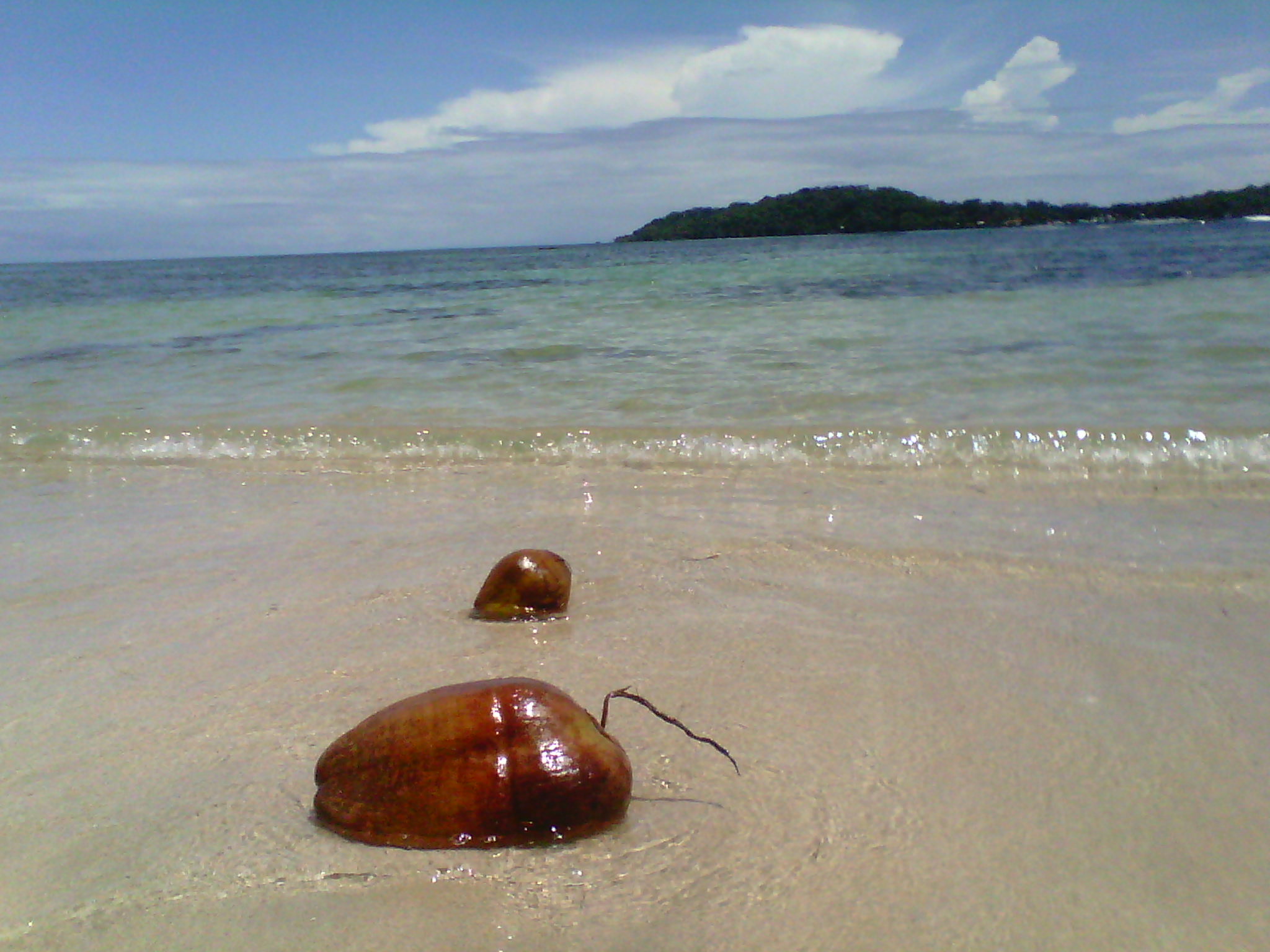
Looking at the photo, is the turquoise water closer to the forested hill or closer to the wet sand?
the wet sand

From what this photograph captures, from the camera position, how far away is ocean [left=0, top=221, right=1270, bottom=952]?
149 centimetres

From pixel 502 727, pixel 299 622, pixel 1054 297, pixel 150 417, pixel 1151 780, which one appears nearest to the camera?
pixel 502 727

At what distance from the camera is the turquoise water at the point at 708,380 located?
4.57 m

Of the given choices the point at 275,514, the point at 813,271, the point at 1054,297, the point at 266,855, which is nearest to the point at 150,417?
the point at 275,514

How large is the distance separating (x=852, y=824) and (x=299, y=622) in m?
1.62

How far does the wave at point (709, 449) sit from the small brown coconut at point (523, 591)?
179 cm

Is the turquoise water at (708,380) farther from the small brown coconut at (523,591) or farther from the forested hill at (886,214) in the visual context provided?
the forested hill at (886,214)

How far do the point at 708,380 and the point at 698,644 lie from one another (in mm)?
3911

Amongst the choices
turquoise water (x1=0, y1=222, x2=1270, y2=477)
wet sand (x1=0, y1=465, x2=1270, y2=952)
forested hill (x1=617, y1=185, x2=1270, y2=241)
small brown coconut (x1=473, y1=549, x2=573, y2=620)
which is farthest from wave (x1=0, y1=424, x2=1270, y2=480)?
forested hill (x1=617, y1=185, x2=1270, y2=241)

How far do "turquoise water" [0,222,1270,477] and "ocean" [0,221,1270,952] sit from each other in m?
0.04

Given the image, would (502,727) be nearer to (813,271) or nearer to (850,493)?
(850,493)

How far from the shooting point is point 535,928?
4.66 ft

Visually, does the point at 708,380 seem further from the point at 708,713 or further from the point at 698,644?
the point at 708,713

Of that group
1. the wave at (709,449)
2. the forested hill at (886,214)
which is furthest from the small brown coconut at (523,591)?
the forested hill at (886,214)
